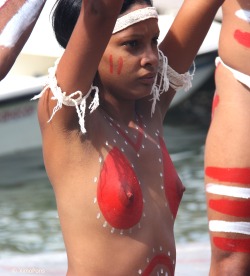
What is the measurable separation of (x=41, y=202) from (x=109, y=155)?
4168mm

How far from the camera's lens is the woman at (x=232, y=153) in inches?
143

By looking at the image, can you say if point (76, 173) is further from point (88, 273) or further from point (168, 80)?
point (168, 80)

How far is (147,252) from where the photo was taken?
2.87 m

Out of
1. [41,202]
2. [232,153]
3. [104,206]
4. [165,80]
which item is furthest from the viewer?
[41,202]

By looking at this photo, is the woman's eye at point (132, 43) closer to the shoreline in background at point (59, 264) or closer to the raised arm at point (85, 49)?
the raised arm at point (85, 49)

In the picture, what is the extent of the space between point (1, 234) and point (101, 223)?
3627 mm

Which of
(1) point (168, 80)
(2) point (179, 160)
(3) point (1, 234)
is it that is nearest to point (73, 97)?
(1) point (168, 80)

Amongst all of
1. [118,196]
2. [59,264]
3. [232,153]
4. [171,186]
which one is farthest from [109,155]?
[59,264]

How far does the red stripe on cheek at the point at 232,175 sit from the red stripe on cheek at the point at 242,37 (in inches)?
16.3

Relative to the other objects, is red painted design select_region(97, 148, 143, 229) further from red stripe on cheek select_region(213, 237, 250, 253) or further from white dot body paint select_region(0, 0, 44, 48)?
red stripe on cheek select_region(213, 237, 250, 253)

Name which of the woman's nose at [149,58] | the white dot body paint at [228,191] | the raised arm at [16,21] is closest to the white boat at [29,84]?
the white dot body paint at [228,191]

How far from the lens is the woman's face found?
288 cm

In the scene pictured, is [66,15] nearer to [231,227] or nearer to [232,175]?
[232,175]

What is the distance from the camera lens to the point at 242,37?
12.0ft
